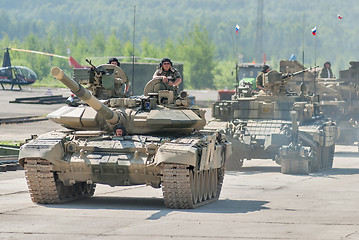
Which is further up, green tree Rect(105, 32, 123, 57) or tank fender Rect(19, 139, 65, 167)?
green tree Rect(105, 32, 123, 57)

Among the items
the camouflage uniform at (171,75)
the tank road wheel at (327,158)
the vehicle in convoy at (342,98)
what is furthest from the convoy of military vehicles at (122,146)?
the vehicle in convoy at (342,98)

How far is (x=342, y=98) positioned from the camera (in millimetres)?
43250

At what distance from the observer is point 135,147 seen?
19578 mm

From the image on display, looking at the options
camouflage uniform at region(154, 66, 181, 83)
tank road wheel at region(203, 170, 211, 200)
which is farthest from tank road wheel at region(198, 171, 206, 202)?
camouflage uniform at region(154, 66, 181, 83)

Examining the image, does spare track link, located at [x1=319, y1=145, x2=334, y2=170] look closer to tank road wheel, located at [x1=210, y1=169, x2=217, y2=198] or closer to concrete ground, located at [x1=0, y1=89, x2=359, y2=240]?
concrete ground, located at [x1=0, y1=89, x2=359, y2=240]

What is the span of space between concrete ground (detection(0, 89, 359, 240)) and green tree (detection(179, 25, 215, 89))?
270 ft

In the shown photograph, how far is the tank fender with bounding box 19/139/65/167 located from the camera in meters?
19.4

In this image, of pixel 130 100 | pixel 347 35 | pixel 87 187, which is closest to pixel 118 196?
pixel 87 187

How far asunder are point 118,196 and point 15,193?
96.1 inches

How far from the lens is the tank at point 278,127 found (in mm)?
29438

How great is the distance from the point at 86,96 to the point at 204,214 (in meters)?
3.29

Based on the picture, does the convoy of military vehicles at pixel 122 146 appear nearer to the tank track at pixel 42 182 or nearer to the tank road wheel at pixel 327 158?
the tank track at pixel 42 182

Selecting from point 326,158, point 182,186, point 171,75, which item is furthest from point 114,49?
point 182,186

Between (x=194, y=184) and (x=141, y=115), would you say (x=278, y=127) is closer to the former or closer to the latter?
(x=141, y=115)
